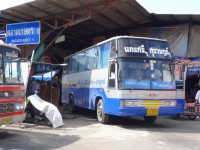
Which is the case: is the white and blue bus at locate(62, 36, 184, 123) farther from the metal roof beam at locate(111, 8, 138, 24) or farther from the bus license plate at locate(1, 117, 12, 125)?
the metal roof beam at locate(111, 8, 138, 24)

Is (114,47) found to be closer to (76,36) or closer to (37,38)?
(37,38)

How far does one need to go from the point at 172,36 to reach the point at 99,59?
26.1 feet

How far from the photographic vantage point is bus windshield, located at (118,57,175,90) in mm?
11820

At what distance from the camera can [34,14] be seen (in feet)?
62.1

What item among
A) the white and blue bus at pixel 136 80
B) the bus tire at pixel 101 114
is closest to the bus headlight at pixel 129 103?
the white and blue bus at pixel 136 80

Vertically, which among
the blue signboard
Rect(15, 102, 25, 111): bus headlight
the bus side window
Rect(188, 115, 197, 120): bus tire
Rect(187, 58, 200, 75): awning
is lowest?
Rect(188, 115, 197, 120): bus tire

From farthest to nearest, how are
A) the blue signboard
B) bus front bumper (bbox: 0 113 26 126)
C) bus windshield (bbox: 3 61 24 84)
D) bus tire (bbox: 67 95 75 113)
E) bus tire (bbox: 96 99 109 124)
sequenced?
bus tire (bbox: 67 95 75 113) → the blue signboard → bus tire (bbox: 96 99 109 124) → bus windshield (bbox: 3 61 24 84) → bus front bumper (bbox: 0 113 26 126)

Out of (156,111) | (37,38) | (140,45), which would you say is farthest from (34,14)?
(156,111)

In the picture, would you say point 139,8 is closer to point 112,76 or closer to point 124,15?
point 124,15

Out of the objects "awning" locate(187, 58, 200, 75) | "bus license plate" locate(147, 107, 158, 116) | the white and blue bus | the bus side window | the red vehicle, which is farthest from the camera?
"awning" locate(187, 58, 200, 75)

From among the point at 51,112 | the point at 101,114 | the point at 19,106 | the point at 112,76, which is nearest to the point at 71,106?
the point at 101,114

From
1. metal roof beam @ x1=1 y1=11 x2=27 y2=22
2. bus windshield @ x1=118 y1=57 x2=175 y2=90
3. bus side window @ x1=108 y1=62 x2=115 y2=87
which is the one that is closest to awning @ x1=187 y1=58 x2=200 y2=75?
bus windshield @ x1=118 y1=57 x2=175 y2=90

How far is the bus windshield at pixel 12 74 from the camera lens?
9.46 meters

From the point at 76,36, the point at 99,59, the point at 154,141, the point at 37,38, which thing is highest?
the point at 76,36
